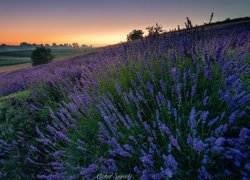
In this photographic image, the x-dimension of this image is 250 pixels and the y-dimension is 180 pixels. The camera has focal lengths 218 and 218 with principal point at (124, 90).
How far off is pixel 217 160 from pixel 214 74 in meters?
0.97

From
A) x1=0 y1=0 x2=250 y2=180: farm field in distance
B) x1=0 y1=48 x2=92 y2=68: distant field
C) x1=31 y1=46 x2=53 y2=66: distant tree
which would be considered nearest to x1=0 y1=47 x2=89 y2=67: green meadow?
x1=0 y1=48 x2=92 y2=68: distant field

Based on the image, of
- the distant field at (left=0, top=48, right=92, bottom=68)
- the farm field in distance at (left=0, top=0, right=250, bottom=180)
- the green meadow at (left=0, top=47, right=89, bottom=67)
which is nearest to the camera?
the farm field in distance at (left=0, top=0, right=250, bottom=180)

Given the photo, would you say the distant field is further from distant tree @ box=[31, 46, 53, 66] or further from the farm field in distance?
the farm field in distance

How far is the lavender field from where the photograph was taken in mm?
1463

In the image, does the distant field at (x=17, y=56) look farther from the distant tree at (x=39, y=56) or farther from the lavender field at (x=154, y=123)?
the lavender field at (x=154, y=123)

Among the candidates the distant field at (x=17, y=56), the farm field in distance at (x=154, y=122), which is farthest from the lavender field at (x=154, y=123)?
the distant field at (x=17, y=56)

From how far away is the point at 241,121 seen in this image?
72.5 inches

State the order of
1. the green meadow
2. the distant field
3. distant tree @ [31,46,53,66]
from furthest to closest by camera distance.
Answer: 1. the green meadow
2. the distant field
3. distant tree @ [31,46,53,66]

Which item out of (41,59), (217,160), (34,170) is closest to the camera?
(217,160)

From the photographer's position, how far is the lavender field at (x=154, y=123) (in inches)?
57.6

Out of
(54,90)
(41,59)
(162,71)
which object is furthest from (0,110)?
(41,59)

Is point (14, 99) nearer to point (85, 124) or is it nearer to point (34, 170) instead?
point (34, 170)

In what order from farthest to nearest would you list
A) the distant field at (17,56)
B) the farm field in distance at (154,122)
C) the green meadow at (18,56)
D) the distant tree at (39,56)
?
the green meadow at (18,56) < the distant field at (17,56) < the distant tree at (39,56) < the farm field in distance at (154,122)

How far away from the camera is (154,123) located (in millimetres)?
1633
